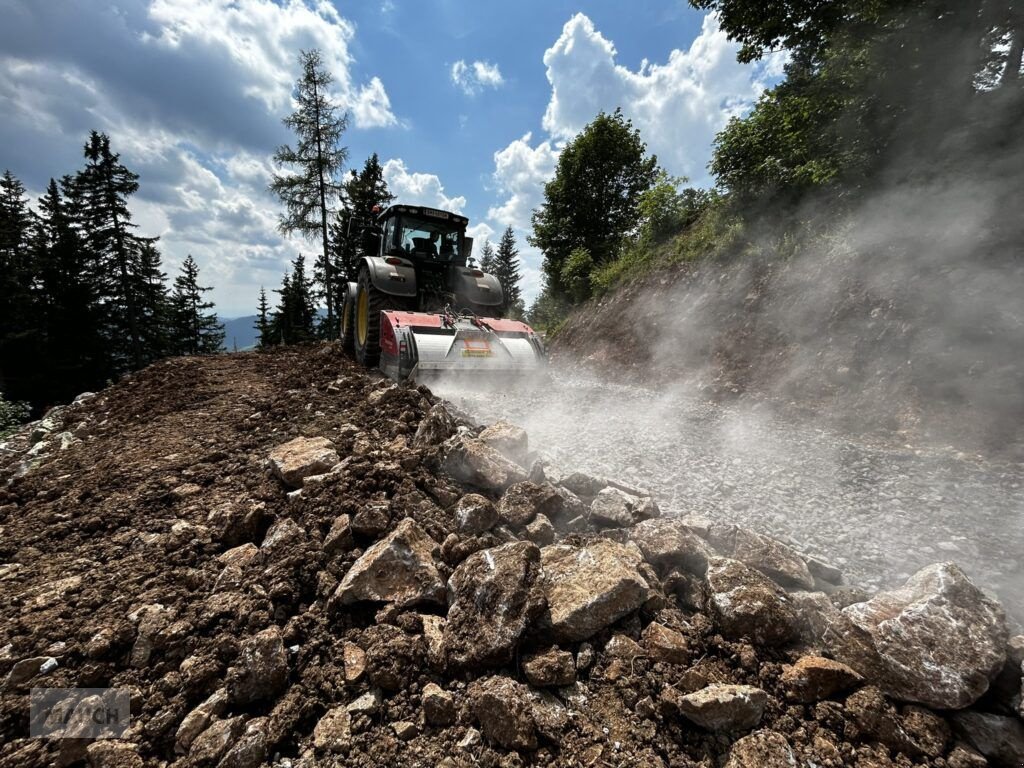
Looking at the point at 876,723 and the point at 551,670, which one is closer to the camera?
the point at 876,723

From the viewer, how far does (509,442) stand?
142 inches

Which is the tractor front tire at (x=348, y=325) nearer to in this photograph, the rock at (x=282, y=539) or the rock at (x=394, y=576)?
the rock at (x=282, y=539)

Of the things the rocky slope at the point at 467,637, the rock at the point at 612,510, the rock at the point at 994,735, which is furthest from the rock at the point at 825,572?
the rock at the point at 612,510

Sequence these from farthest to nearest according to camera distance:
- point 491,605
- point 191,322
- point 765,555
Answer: point 191,322 < point 765,555 < point 491,605

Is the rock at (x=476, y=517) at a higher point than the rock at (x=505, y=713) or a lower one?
higher

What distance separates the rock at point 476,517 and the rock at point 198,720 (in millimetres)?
1309

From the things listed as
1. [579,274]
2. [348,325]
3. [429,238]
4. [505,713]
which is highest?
[579,274]

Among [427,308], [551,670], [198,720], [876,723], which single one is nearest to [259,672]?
[198,720]

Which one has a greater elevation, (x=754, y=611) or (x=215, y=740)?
(x=754, y=611)

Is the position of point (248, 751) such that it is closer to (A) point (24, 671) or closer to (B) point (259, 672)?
(B) point (259, 672)

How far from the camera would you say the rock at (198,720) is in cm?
152

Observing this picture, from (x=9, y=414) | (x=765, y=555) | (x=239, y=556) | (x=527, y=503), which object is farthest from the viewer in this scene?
(x=9, y=414)

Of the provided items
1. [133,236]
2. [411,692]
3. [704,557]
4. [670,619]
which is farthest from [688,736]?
[133,236]

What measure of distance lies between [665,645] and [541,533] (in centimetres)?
97
